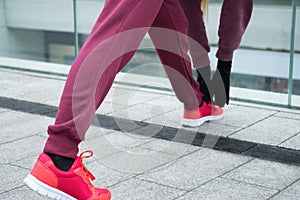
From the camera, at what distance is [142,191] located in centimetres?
246

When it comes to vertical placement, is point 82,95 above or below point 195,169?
above

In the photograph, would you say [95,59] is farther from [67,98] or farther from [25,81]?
[25,81]

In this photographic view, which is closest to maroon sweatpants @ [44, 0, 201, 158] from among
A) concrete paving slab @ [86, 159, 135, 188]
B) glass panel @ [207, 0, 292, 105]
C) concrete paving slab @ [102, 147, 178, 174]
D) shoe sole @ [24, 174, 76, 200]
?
shoe sole @ [24, 174, 76, 200]

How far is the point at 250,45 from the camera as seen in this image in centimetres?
484

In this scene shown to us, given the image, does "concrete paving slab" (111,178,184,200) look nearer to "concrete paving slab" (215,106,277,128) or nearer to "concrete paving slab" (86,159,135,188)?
"concrete paving slab" (86,159,135,188)

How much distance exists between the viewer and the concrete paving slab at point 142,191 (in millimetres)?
2402

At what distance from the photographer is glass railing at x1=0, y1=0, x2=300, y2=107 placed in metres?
4.40

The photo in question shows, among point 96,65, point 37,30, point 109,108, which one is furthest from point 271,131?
point 37,30

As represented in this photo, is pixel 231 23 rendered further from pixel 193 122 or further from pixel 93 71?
pixel 93 71

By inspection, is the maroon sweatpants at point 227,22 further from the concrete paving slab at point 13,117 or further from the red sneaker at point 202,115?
the concrete paving slab at point 13,117

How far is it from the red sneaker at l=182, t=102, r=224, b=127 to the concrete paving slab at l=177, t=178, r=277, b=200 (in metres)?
0.83

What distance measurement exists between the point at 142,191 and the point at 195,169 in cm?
38

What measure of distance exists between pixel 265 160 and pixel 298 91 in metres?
1.62

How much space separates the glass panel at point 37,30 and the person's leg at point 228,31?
242cm
